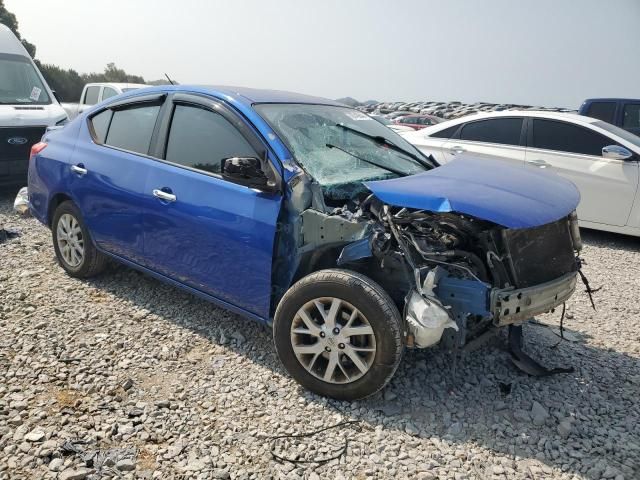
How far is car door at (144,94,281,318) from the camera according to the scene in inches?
127

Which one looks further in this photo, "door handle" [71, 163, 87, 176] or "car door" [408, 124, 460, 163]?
"car door" [408, 124, 460, 163]

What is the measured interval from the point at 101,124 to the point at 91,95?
335 inches

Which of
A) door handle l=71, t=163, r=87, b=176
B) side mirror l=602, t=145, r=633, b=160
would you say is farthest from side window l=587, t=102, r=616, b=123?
door handle l=71, t=163, r=87, b=176

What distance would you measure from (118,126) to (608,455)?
159 inches

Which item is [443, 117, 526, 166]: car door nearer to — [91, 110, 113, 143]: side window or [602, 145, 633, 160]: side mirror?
[602, 145, 633, 160]: side mirror

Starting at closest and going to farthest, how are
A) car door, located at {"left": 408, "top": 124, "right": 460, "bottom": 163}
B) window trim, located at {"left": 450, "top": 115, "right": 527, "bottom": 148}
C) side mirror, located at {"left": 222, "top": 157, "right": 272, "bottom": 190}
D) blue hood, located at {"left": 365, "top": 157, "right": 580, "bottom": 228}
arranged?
blue hood, located at {"left": 365, "top": 157, "right": 580, "bottom": 228}, side mirror, located at {"left": 222, "top": 157, "right": 272, "bottom": 190}, window trim, located at {"left": 450, "top": 115, "right": 527, "bottom": 148}, car door, located at {"left": 408, "top": 124, "right": 460, "bottom": 163}

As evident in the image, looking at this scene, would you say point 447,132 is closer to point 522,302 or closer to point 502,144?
point 502,144

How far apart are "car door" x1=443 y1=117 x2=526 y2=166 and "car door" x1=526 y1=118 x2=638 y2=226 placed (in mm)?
155

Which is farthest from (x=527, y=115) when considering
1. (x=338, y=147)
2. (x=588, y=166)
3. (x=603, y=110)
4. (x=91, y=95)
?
(x=91, y=95)

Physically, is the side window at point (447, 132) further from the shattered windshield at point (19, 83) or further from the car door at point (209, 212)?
the shattered windshield at point (19, 83)

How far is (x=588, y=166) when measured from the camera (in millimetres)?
6496

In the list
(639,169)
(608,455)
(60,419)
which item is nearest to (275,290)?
(60,419)

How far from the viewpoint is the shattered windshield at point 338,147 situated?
3.32 meters

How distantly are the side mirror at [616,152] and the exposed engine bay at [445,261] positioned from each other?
12.3 ft
